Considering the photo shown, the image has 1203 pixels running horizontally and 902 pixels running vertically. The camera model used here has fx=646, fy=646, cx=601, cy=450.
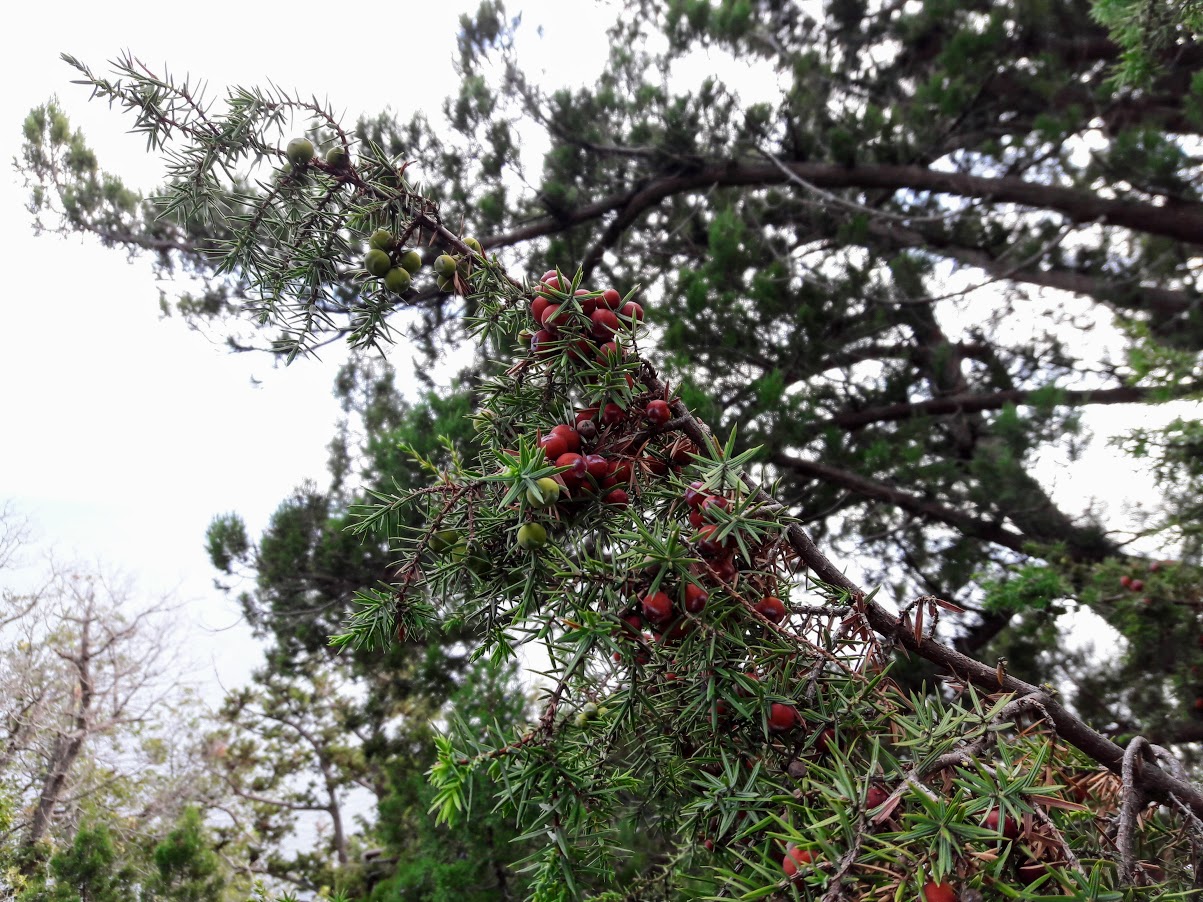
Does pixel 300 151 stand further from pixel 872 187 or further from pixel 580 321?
pixel 872 187

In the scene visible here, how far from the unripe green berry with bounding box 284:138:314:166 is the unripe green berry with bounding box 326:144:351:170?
14mm

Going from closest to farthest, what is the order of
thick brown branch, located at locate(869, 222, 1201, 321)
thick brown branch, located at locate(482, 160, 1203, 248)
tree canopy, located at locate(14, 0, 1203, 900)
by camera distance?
tree canopy, located at locate(14, 0, 1203, 900)
thick brown branch, located at locate(482, 160, 1203, 248)
thick brown branch, located at locate(869, 222, 1201, 321)

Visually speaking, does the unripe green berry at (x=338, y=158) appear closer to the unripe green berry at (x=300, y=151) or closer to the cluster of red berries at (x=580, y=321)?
the unripe green berry at (x=300, y=151)

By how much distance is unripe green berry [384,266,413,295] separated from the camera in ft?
1.68

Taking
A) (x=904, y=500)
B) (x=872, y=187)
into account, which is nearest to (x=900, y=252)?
(x=872, y=187)

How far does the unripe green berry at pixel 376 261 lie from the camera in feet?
1.65

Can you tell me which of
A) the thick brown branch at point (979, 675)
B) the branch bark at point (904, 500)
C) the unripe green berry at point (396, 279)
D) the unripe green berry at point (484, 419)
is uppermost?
the branch bark at point (904, 500)

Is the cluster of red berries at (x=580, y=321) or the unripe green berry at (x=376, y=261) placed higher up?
the unripe green berry at (x=376, y=261)

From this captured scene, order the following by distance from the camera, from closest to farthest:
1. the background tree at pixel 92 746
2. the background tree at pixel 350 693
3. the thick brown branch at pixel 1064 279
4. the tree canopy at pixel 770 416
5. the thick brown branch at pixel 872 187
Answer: the tree canopy at pixel 770 416 → the background tree at pixel 350 693 → the background tree at pixel 92 746 → the thick brown branch at pixel 872 187 → the thick brown branch at pixel 1064 279

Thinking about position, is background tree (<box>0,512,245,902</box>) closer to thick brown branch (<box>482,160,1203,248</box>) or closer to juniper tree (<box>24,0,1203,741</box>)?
juniper tree (<box>24,0,1203,741</box>)

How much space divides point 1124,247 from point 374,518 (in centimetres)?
436

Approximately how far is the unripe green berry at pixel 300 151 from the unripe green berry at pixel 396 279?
103 millimetres

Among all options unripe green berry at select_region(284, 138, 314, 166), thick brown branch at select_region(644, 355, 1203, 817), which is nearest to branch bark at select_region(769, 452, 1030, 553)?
thick brown branch at select_region(644, 355, 1203, 817)

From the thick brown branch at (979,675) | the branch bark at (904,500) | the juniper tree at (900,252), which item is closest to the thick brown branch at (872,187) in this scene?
the juniper tree at (900,252)
